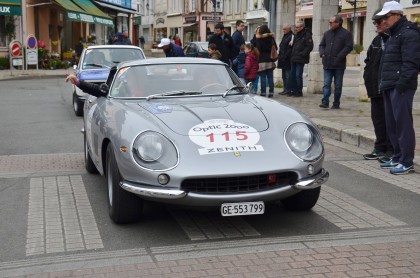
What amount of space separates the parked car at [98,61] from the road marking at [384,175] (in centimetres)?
677

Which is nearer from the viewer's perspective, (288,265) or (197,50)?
(288,265)

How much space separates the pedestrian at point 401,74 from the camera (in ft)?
22.1

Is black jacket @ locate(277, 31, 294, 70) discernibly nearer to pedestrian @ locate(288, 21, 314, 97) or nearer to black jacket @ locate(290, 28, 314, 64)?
pedestrian @ locate(288, 21, 314, 97)

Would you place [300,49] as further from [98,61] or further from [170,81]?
[170,81]

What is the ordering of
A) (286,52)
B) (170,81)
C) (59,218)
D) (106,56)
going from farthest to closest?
(286,52)
(106,56)
(170,81)
(59,218)

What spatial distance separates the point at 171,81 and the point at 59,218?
5.86ft

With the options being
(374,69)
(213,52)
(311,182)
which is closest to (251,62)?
(213,52)

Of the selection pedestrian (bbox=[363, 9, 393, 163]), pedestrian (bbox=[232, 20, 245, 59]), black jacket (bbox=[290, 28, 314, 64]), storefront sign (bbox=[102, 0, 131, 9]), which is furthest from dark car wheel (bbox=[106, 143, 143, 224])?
storefront sign (bbox=[102, 0, 131, 9])

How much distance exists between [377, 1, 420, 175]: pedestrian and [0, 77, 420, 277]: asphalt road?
391 mm

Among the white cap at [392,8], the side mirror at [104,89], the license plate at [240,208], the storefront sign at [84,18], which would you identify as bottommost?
the license plate at [240,208]

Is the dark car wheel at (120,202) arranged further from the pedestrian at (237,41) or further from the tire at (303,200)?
the pedestrian at (237,41)

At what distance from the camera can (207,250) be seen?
436cm

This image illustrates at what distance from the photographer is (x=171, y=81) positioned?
6.03 m

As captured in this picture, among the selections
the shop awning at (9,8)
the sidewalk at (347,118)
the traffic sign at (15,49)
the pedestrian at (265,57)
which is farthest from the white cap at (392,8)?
the shop awning at (9,8)
